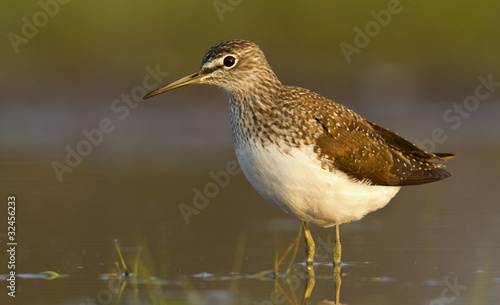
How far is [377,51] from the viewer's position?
18.4 metres

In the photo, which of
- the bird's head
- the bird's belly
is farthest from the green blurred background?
the bird's head

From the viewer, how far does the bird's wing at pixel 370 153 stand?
8.29m

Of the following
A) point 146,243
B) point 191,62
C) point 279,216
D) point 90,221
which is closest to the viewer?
point 146,243

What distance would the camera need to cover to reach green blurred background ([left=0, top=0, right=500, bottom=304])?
10.8 meters

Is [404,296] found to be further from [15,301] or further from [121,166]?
[121,166]

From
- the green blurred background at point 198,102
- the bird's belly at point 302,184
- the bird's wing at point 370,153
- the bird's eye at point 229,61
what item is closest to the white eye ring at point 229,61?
the bird's eye at point 229,61

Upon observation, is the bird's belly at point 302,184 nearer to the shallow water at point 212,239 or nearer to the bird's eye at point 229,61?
the shallow water at point 212,239

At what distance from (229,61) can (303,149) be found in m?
1.38

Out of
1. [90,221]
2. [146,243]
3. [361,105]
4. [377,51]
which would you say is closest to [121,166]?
[90,221]

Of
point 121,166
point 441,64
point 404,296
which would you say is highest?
point 441,64

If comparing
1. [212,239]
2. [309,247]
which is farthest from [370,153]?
[212,239]

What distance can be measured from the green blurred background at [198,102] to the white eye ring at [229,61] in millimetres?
2226

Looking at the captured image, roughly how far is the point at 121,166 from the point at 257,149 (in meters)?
6.17

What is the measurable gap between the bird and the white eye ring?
0.01m
